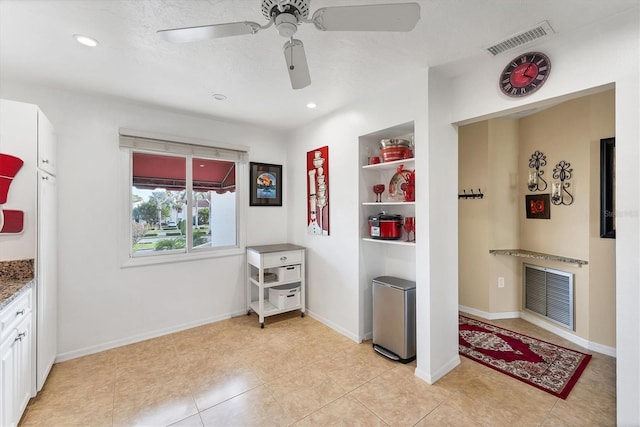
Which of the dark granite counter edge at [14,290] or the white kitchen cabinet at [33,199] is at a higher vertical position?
the white kitchen cabinet at [33,199]

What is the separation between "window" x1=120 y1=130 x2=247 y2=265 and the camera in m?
3.08

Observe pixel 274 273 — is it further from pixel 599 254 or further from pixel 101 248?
pixel 599 254

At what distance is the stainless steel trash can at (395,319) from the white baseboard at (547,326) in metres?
1.53

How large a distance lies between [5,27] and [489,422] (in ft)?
12.8

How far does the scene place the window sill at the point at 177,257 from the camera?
3.00 meters

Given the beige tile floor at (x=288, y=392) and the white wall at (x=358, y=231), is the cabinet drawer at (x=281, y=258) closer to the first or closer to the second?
the white wall at (x=358, y=231)

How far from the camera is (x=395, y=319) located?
2.58 meters

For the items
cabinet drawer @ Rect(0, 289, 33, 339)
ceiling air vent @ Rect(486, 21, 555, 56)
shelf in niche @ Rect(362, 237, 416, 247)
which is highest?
ceiling air vent @ Rect(486, 21, 555, 56)

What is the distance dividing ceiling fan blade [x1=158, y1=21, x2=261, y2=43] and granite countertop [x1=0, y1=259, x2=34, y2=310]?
1.83 m

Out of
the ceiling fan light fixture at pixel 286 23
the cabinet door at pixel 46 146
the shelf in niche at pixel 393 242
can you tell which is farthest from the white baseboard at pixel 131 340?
the ceiling fan light fixture at pixel 286 23

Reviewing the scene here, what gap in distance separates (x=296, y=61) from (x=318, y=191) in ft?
6.67

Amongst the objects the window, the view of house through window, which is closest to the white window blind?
the window

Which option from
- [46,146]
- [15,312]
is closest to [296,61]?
[46,146]

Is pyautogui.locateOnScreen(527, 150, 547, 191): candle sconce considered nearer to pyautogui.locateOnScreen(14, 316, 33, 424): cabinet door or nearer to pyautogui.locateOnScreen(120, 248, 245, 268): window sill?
pyautogui.locateOnScreen(120, 248, 245, 268): window sill
